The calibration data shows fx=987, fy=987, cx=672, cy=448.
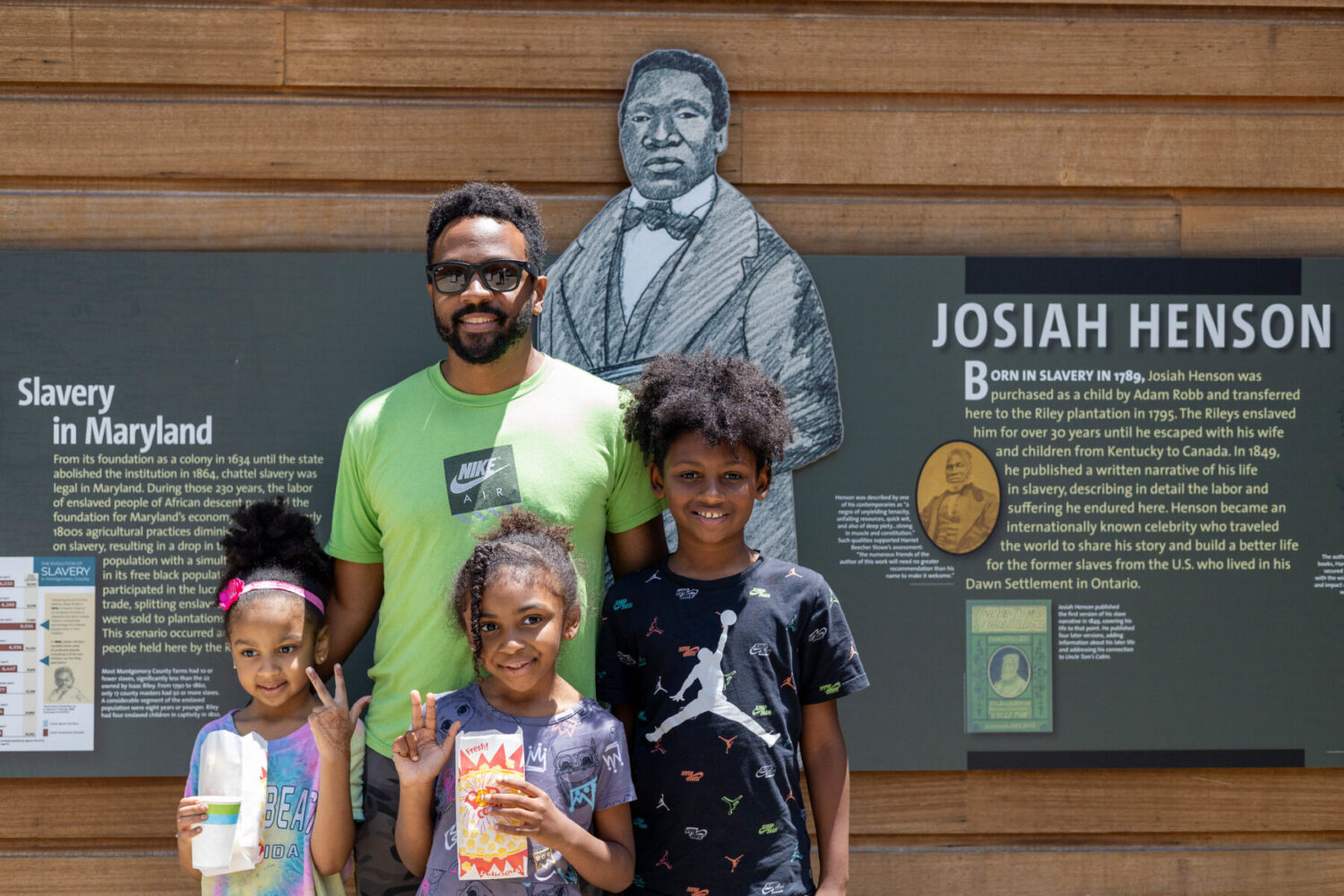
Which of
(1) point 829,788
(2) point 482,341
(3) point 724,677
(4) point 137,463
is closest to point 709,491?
(3) point 724,677

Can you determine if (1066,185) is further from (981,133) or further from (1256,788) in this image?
(1256,788)

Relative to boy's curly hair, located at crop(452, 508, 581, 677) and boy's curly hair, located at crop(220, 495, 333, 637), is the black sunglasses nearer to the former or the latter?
boy's curly hair, located at crop(452, 508, 581, 677)

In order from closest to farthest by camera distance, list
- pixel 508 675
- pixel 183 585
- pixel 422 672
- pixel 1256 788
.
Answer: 1. pixel 508 675
2. pixel 422 672
3. pixel 183 585
4. pixel 1256 788

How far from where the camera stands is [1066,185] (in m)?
3.21

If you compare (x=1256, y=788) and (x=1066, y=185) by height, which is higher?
(x=1066, y=185)

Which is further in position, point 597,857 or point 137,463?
point 137,463

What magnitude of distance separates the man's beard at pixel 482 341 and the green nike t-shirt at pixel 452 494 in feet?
0.33

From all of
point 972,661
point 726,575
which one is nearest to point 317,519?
point 726,575

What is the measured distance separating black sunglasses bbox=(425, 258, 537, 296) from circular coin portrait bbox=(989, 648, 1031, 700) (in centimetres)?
191

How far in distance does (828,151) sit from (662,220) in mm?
591

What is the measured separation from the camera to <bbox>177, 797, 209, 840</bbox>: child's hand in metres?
2.13

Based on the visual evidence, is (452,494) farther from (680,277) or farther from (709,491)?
(680,277)

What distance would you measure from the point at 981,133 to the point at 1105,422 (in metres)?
1.01

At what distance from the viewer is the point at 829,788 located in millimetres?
2217
